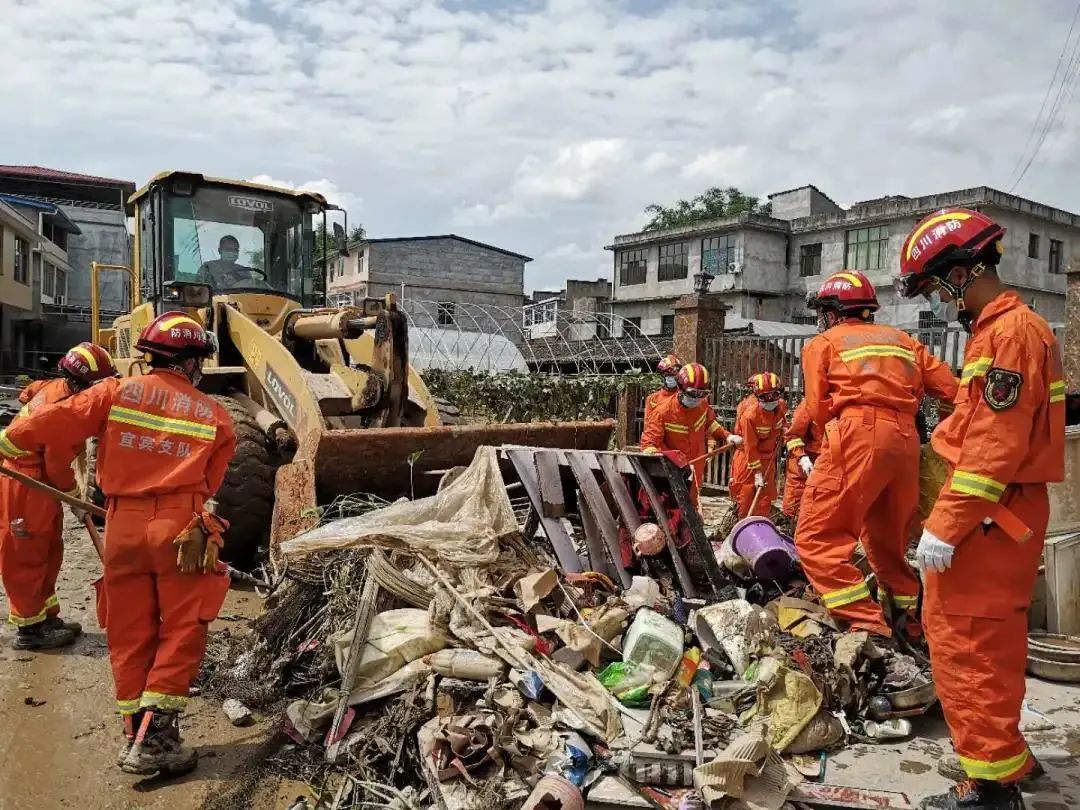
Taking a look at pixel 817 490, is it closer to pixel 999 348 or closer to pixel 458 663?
pixel 999 348

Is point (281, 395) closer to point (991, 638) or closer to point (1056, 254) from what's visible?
point (991, 638)

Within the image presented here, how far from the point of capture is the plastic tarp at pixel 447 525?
443cm

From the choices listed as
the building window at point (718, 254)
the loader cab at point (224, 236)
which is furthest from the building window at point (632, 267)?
the loader cab at point (224, 236)

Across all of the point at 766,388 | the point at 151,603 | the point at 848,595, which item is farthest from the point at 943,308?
the point at 766,388

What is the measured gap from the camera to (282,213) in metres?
7.29

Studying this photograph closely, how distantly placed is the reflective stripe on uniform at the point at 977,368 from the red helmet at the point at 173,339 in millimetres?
3122

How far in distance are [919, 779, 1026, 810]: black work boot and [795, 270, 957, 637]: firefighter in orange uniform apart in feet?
3.75

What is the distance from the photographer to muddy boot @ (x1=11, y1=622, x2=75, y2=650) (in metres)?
4.83

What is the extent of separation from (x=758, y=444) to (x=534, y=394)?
822 centimetres

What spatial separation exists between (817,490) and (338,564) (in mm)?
2511

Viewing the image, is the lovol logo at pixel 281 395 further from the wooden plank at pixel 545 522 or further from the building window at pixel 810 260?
the building window at pixel 810 260

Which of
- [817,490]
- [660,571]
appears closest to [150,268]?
[660,571]

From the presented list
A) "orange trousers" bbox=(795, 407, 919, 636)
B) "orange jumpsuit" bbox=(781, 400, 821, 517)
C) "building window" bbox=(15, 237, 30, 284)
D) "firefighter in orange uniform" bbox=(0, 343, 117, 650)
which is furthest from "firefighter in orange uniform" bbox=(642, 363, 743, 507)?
"building window" bbox=(15, 237, 30, 284)

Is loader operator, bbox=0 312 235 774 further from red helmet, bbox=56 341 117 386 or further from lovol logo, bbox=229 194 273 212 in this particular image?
lovol logo, bbox=229 194 273 212
